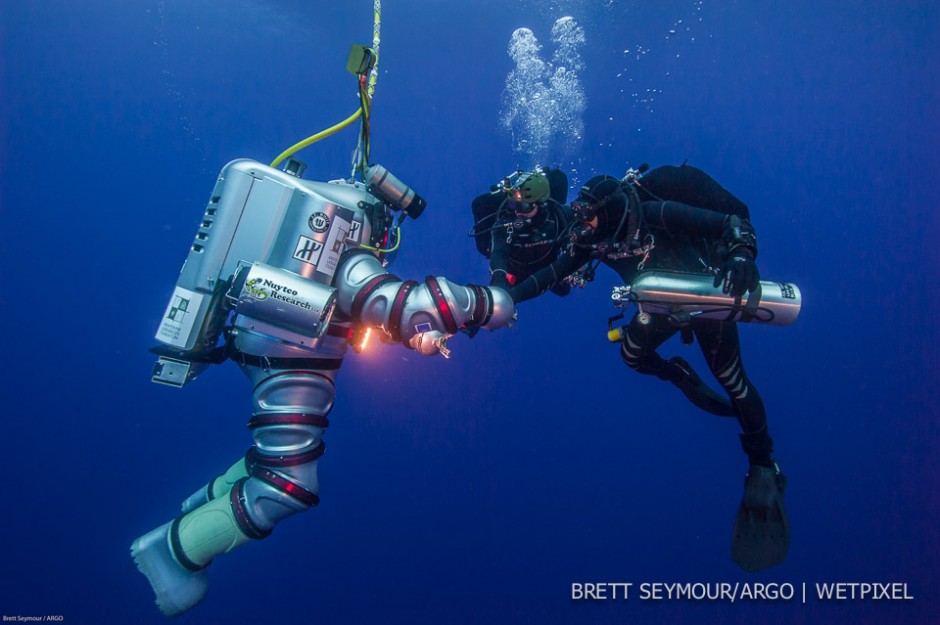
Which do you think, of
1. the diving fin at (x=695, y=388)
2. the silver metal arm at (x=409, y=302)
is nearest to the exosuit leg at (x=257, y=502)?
the silver metal arm at (x=409, y=302)

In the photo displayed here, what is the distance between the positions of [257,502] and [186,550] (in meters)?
0.54

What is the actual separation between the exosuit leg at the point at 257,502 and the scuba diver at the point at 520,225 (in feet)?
6.38

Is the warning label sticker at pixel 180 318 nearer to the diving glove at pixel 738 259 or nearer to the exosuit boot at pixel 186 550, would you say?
the exosuit boot at pixel 186 550

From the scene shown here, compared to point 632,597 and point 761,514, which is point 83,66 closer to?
point 761,514

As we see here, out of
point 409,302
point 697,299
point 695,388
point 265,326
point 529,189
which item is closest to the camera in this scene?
point 409,302

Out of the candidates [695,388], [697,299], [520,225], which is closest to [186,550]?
A: [520,225]

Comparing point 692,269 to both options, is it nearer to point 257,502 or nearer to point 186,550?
point 257,502

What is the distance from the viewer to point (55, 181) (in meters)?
10.1

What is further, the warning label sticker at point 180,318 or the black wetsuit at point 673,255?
the black wetsuit at point 673,255

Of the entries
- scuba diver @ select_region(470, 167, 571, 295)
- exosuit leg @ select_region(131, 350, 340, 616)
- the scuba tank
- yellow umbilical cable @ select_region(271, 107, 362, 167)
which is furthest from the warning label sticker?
the scuba tank

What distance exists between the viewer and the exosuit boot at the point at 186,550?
9.09 ft

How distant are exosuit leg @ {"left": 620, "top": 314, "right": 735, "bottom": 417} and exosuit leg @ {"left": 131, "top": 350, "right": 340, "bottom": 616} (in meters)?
2.82

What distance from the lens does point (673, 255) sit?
3807 millimetres

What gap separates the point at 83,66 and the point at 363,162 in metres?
12.1
